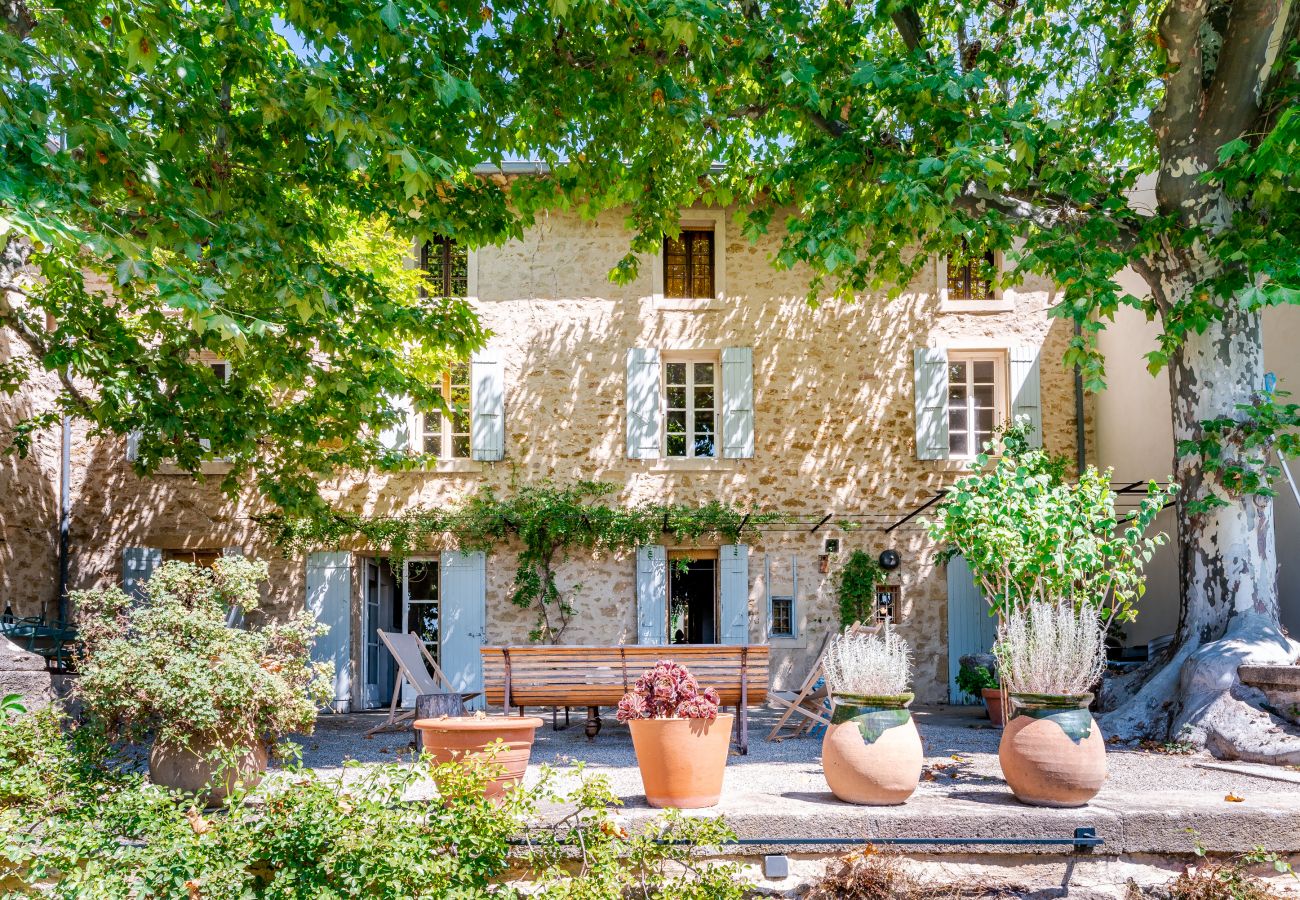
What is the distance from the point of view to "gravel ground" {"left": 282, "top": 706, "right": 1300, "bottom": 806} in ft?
16.5

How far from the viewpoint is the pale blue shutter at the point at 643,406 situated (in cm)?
1105

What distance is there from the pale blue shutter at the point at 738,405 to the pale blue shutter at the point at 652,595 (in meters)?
1.33

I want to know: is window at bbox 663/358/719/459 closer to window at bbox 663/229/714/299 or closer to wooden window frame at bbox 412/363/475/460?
window at bbox 663/229/714/299

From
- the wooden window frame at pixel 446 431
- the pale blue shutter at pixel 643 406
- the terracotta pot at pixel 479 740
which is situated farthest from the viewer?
the wooden window frame at pixel 446 431

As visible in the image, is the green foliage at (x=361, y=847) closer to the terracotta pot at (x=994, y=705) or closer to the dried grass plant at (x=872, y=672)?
the dried grass plant at (x=872, y=672)

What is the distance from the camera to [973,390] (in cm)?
1151

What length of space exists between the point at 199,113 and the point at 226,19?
0.66 m

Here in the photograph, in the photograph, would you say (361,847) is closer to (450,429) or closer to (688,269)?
(450,429)

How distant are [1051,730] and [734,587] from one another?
6622 millimetres

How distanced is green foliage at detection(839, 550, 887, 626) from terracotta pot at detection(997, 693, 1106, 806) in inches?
252

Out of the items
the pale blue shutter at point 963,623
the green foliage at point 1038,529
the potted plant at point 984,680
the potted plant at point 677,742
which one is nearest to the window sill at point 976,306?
the pale blue shutter at point 963,623

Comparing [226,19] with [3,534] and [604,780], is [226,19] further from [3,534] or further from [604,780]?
→ [3,534]

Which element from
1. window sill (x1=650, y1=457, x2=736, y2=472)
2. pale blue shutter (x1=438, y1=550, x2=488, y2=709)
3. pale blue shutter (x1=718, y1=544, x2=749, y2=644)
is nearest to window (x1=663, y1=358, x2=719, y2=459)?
window sill (x1=650, y1=457, x2=736, y2=472)

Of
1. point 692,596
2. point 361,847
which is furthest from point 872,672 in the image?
point 692,596
